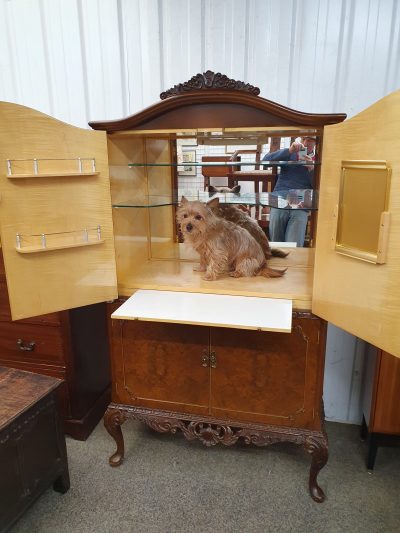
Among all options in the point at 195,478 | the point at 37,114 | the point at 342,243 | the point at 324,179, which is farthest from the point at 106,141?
the point at 195,478

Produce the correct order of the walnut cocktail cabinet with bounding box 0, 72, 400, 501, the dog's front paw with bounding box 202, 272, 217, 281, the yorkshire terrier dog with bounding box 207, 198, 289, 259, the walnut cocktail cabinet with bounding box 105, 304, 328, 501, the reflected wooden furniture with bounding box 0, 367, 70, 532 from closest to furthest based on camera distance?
the walnut cocktail cabinet with bounding box 0, 72, 400, 501 < the reflected wooden furniture with bounding box 0, 367, 70, 532 < the walnut cocktail cabinet with bounding box 105, 304, 328, 501 < the dog's front paw with bounding box 202, 272, 217, 281 < the yorkshire terrier dog with bounding box 207, 198, 289, 259

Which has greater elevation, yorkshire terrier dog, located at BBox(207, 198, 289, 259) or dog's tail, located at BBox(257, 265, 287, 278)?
yorkshire terrier dog, located at BBox(207, 198, 289, 259)

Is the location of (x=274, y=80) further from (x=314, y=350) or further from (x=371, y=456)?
(x=371, y=456)

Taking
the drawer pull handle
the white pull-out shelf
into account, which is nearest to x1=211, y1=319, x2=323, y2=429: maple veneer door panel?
the white pull-out shelf

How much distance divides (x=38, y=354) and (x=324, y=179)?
182cm

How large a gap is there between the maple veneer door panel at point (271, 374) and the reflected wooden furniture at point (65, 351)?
88 cm

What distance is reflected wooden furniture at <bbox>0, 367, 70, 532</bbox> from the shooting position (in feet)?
5.28

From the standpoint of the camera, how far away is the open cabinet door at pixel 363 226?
1.24 metres

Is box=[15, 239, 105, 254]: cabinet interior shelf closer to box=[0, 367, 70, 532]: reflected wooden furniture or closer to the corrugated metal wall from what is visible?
box=[0, 367, 70, 532]: reflected wooden furniture

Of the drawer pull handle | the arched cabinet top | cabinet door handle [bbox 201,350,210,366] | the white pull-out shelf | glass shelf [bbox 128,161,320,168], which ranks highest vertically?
the arched cabinet top

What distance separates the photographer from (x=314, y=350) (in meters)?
1.70

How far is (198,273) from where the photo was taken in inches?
81.3

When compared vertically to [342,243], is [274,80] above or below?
above

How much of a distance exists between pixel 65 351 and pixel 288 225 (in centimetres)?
142
